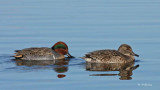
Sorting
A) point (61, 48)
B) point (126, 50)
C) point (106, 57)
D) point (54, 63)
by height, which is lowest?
point (54, 63)

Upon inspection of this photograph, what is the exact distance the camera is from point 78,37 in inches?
804

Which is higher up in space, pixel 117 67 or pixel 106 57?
pixel 106 57

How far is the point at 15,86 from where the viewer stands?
1224 centimetres

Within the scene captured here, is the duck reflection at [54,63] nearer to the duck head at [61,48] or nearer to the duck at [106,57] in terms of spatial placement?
the duck head at [61,48]

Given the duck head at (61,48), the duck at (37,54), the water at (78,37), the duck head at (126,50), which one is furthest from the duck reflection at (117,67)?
the duck head at (61,48)

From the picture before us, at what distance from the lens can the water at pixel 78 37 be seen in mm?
12930

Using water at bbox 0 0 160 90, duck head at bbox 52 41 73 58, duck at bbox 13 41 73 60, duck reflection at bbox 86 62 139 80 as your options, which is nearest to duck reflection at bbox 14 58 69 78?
water at bbox 0 0 160 90

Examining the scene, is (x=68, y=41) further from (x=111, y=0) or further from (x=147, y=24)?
(x=111, y=0)

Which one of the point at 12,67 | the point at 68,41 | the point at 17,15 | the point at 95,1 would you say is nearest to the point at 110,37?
the point at 68,41

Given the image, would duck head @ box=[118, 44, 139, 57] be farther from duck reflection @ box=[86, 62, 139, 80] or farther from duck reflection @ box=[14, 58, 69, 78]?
duck reflection @ box=[14, 58, 69, 78]

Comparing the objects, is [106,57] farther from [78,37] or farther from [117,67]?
[78,37]

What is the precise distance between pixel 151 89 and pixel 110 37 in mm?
8597

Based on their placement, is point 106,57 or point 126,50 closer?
point 106,57

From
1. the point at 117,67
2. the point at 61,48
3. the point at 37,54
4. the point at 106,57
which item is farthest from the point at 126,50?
the point at 37,54
